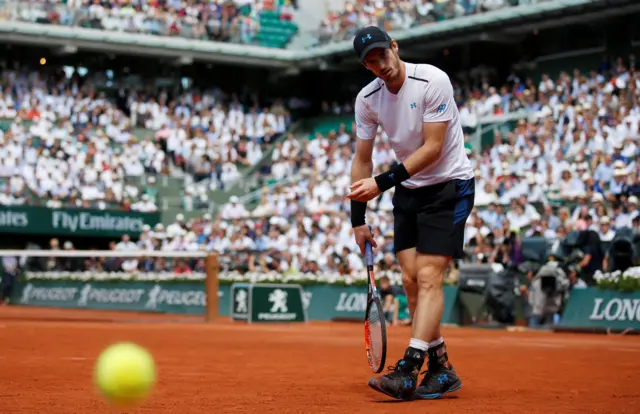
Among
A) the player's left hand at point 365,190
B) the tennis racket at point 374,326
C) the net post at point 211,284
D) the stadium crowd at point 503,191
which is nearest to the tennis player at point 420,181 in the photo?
the player's left hand at point 365,190

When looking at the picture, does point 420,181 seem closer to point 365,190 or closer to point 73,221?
point 365,190

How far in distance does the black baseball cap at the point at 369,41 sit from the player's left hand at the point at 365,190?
2.56 ft

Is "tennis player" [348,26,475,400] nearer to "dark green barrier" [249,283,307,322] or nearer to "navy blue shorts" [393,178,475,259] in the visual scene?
"navy blue shorts" [393,178,475,259]

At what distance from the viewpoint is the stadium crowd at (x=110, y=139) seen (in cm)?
3225

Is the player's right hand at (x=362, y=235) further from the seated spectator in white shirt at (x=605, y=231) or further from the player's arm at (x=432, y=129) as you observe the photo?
the seated spectator in white shirt at (x=605, y=231)

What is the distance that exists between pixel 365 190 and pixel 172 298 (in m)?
19.1

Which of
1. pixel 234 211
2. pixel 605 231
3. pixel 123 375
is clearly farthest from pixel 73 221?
pixel 123 375

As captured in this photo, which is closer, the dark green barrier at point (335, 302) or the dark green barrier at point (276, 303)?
the dark green barrier at point (276, 303)

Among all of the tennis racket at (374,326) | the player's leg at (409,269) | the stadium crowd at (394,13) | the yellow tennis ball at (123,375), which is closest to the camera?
the yellow tennis ball at (123,375)

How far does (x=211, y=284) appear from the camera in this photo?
21.8 m

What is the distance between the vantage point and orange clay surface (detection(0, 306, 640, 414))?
6.39 meters

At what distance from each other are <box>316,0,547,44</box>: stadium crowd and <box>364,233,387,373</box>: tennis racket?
24492mm

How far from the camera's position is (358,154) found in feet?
24.7

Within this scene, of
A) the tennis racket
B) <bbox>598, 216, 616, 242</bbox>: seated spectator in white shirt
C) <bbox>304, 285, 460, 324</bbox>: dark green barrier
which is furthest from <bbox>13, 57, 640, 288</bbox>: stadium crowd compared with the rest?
the tennis racket
